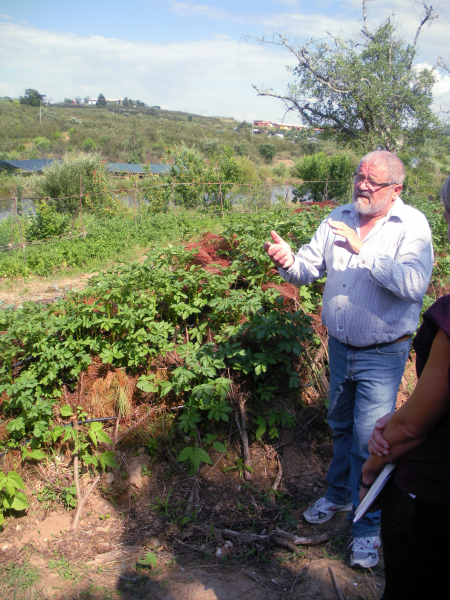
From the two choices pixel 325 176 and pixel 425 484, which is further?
pixel 325 176

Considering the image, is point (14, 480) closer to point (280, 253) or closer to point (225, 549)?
point (225, 549)

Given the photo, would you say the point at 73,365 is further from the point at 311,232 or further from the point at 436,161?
the point at 436,161

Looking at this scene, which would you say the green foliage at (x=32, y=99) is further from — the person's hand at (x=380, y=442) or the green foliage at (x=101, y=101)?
the person's hand at (x=380, y=442)

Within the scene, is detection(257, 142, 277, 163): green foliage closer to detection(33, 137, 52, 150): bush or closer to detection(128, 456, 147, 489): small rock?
detection(33, 137, 52, 150): bush

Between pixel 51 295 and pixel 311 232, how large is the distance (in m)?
4.22

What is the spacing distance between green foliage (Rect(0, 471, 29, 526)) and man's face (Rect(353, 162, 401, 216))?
2494mm

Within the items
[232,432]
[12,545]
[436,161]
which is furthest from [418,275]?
[436,161]

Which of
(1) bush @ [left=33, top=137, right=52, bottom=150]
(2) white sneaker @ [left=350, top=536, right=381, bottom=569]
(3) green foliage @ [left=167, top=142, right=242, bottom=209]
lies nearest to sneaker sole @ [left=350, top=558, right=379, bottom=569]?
(2) white sneaker @ [left=350, top=536, right=381, bottom=569]

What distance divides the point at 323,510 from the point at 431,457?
1.63 m

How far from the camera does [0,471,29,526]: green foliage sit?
256cm

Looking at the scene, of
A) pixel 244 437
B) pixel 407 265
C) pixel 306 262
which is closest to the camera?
pixel 407 265

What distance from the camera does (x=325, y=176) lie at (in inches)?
743

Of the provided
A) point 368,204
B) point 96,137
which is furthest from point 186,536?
point 96,137

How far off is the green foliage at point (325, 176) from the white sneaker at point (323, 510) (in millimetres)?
15588
